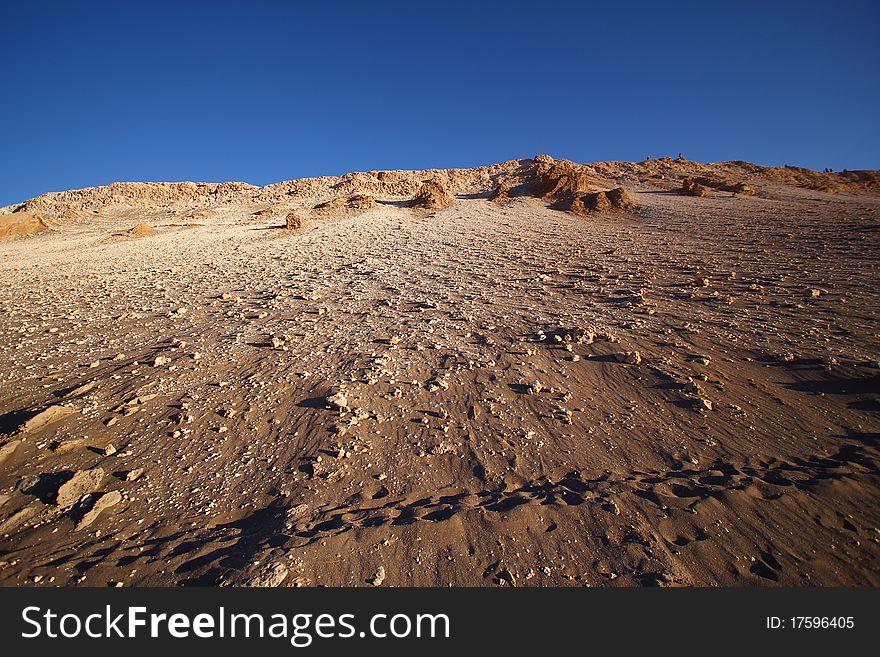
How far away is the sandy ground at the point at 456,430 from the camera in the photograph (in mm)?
2377

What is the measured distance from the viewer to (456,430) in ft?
12.4

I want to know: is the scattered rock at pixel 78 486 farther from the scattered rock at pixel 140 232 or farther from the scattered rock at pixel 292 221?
the scattered rock at pixel 140 232

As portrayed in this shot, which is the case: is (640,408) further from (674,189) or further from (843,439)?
(674,189)

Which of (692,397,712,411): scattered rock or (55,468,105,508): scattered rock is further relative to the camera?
(692,397,712,411): scattered rock

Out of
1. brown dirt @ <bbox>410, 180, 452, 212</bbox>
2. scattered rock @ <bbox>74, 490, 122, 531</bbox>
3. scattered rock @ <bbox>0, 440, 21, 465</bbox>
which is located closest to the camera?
scattered rock @ <bbox>74, 490, 122, 531</bbox>

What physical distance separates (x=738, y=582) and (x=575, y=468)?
4.00 ft

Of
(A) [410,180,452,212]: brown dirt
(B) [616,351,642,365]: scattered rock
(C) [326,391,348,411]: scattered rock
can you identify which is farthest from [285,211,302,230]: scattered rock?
(B) [616,351,642,365]: scattered rock

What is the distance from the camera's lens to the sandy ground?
2377 millimetres

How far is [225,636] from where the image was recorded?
205 centimetres

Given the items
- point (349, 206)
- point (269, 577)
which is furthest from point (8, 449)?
point (349, 206)

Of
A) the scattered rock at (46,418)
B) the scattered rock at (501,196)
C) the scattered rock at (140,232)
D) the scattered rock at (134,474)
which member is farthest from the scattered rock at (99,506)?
the scattered rock at (501,196)

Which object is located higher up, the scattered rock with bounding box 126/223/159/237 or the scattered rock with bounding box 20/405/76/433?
the scattered rock with bounding box 126/223/159/237

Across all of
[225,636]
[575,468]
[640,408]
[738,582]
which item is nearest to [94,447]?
[225,636]

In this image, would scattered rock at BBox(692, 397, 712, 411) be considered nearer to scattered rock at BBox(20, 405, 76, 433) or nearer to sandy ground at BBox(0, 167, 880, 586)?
sandy ground at BBox(0, 167, 880, 586)
